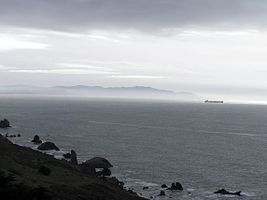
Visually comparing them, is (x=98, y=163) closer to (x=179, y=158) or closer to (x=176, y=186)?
(x=176, y=186)

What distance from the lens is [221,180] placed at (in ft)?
253

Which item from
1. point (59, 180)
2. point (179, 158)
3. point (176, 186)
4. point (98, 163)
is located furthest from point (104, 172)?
point (179, 158)

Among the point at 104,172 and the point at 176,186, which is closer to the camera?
the point at 176,186

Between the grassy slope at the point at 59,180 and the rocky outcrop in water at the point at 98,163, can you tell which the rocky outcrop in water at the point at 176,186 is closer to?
the grassy slope at the point at 59,180

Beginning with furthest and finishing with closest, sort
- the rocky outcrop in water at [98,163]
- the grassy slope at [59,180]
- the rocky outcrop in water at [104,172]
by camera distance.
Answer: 1. the rocky outcrop in water at [98,163]
2. the rocky outcrop in water at [104,172]
3. the grassy slope at [59,180]

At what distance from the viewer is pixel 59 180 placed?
2361 inches

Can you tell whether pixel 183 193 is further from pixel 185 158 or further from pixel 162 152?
pixel 162 152

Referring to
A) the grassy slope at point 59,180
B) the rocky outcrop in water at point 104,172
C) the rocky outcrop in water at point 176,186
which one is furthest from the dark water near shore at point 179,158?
the grassy slope at point 59,180

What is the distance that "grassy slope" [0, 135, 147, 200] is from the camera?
52188 millimetres

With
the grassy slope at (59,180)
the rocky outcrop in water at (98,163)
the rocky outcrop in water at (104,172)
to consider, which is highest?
the grassy slope at (59,180)

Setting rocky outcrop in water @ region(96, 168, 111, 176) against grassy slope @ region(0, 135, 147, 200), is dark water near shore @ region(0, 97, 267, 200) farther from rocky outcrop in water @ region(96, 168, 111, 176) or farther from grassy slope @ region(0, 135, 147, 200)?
grassy slope @ region(0, 135, 147, 200)

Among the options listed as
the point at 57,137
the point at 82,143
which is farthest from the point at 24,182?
the point at 57,137

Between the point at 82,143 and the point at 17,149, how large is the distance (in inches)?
1775

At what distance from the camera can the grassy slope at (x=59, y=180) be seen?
52.2 m
